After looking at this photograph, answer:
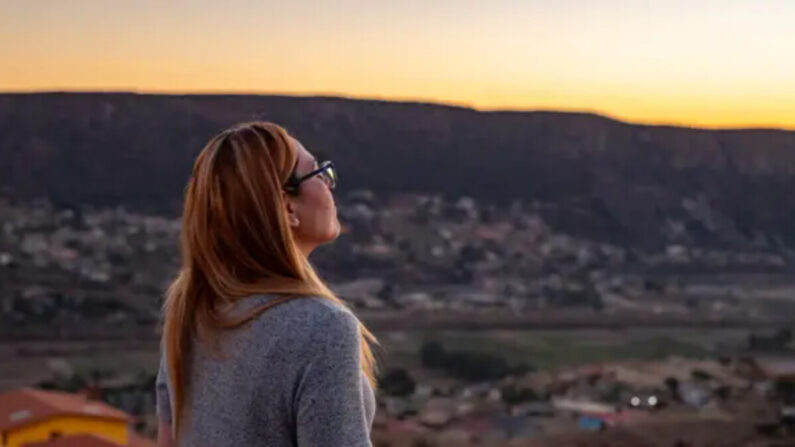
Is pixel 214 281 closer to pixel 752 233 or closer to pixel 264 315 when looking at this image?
pixel 264 315

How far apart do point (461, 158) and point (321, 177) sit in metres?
41.1

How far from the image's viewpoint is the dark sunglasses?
174 cm

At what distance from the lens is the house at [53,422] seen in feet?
44.8

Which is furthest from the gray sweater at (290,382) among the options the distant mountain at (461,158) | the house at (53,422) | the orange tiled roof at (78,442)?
the distant mountain at (461,158)

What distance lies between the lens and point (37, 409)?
49.3 ft

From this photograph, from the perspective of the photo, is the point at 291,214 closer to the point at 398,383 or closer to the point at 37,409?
the point at 37,409

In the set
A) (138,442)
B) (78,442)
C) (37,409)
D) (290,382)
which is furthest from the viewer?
(138,442)

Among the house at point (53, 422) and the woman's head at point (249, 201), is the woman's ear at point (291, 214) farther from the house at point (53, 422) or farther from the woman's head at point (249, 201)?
the house at point (53, 422)

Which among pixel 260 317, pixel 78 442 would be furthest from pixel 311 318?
pixel 78 442

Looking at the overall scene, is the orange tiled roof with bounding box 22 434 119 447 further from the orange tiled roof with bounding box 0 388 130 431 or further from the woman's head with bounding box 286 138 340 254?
the woman's head with bounding box 286 138 340 254

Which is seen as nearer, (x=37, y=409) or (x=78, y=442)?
(x=78, y=442)

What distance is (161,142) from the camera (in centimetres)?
3731

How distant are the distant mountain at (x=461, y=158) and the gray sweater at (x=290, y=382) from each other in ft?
105

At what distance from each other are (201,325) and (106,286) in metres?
33.6
